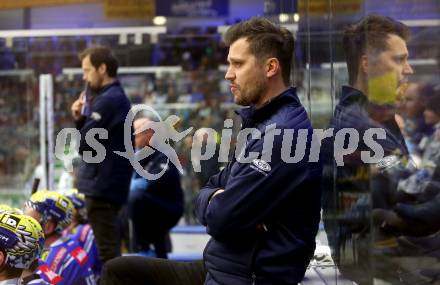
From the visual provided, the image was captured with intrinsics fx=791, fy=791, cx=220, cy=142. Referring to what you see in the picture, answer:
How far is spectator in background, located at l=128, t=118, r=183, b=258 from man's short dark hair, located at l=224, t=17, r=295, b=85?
3743 millimetres

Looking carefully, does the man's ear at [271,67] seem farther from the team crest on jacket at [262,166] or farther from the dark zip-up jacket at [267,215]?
the team crest on jacket at [262,166]

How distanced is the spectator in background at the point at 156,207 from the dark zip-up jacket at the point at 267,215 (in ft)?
12.7

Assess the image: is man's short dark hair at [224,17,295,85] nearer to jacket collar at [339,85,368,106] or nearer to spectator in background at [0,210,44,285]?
jacket collar at [339,85,368,106]

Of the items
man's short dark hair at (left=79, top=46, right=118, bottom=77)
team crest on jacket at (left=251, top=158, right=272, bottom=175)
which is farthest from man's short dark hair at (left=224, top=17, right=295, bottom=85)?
man's short dark hair at (left=79, top=46, right=118, bottom=77)

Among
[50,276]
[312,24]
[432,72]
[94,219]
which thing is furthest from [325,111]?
[94,219]

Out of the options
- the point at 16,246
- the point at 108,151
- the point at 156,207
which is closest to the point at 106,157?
the point at 108,151

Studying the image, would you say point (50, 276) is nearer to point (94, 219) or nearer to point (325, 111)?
point (94, 219)

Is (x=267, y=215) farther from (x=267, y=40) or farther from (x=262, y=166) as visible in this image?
(x=267, y=40)

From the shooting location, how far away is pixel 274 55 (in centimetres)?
289

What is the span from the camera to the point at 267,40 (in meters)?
2.88

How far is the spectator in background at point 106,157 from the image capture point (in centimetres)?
513

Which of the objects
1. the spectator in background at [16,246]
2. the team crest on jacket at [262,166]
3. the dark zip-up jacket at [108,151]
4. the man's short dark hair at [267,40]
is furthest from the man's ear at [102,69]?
the team crest on jacket at [262,166]

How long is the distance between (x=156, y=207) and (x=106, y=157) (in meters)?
1.65

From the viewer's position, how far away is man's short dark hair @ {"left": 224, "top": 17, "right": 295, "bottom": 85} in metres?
2.88
